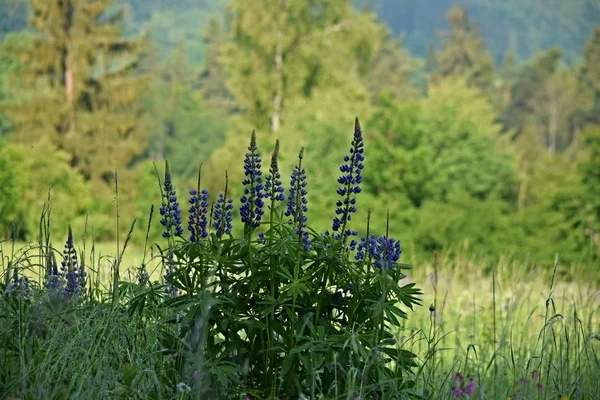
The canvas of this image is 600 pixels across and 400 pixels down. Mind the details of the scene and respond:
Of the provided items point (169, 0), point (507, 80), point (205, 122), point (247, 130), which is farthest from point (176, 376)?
point (169, 0)

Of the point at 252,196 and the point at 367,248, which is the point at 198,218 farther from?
the point at 367,248

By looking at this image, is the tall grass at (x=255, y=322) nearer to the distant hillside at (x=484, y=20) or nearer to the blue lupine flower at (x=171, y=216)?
the blue lupine flower at (x=171, y=216)

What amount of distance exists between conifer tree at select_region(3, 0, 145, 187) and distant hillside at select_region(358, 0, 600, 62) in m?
92.4

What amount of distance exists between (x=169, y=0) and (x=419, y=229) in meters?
91.9

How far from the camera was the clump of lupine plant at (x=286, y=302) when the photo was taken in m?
2.48

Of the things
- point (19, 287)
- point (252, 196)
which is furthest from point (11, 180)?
point (252, 196)

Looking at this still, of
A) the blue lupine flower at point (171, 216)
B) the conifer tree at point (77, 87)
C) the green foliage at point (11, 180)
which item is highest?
the conifer tree at point (77, 87)

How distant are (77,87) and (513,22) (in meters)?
123

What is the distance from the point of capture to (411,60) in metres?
63.7

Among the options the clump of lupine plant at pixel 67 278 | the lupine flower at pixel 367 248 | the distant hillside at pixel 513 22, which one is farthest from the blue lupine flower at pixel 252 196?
the distant hillside at pixel 513 22

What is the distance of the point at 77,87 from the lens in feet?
86.0

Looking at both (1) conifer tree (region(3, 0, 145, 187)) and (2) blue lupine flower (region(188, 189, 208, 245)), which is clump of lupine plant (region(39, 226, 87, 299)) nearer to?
(2) blue lupine flower (region(188, 189, 208, 245))

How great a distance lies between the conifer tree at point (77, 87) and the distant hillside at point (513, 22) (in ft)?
303

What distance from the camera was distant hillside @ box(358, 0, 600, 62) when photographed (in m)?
118
